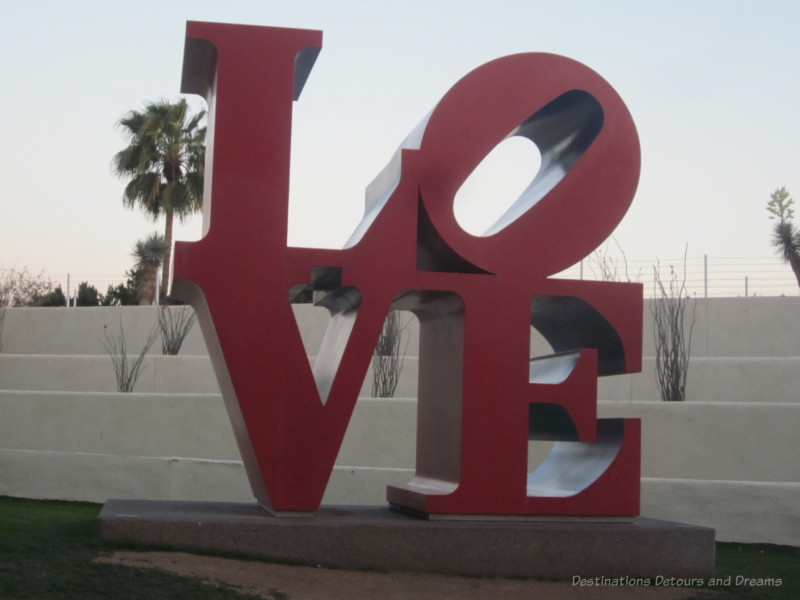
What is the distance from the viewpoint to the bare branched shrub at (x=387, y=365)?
11867 mm

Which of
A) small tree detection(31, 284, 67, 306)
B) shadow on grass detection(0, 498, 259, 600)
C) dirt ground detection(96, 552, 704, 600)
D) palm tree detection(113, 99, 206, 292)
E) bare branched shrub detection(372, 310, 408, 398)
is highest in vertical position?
palm tree detection(113, 99, 206, 292)

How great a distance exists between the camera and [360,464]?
10.5m

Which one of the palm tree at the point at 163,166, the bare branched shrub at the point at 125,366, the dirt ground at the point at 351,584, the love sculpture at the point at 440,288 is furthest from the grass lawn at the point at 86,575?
the palm tree at the point at 163,166

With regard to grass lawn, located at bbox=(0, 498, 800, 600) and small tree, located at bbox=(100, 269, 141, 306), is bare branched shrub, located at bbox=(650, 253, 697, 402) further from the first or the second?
small tree, located at bbox=(100, 269, 141, 306)

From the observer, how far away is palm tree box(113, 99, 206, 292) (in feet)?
72.8

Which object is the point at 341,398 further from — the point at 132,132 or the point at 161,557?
the point at 132,132

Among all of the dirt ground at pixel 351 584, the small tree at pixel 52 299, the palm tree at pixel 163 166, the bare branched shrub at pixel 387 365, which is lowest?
the dirt ground at pixel 351 584

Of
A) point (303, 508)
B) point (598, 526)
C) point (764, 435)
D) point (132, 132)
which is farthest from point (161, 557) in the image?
point (132, 132)

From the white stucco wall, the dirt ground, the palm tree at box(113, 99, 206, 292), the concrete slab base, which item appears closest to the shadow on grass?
the dirt ground

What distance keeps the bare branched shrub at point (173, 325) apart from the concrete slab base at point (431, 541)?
791 cm

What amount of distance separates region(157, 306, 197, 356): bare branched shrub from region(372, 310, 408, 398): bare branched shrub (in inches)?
142

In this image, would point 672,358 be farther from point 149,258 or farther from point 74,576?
point 149,258

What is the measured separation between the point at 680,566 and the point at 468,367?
1959 millimetres

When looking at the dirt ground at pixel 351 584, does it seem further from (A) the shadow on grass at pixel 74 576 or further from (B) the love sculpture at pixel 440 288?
(B) the love sculpture at pixel 440 288
